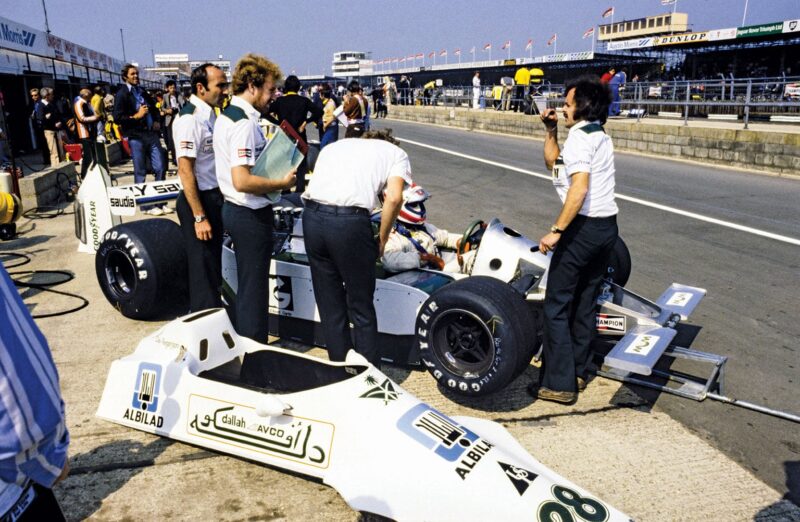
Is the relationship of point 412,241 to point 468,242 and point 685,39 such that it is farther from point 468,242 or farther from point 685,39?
point 685,39

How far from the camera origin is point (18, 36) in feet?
48.8

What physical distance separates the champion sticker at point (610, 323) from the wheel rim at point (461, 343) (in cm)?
98

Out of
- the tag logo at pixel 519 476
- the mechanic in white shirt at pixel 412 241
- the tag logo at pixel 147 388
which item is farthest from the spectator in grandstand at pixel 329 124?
the tag logo at pixel 519 476

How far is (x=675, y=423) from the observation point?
384 centimetres

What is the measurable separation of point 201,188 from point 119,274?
1458 mm

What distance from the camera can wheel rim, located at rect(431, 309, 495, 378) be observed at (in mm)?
3867

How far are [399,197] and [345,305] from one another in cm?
79

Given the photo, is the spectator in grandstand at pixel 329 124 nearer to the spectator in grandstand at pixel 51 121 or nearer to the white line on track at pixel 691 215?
the white line on track at pixel 691 215

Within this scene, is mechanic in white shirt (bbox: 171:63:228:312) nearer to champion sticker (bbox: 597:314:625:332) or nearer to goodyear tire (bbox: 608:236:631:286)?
champion sticker (bbox: 597:314:625:332)

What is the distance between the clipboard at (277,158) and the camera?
3.97 m

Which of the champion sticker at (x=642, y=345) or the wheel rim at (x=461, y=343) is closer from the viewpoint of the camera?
the champion sticker at (x=642, y=345)

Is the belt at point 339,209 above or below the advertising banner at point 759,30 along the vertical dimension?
below

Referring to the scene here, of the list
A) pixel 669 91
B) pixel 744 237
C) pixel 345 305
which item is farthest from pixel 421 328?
pixel 669 91

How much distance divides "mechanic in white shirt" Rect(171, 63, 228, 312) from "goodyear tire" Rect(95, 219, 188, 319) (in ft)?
1.78
